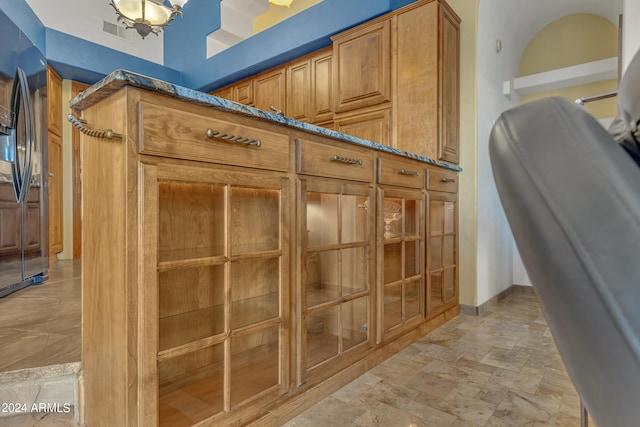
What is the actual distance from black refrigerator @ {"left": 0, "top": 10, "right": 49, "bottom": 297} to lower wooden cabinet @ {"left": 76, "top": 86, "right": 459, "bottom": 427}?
1.50m

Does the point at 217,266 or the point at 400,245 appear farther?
the point at 400,245

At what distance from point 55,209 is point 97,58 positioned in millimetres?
1880

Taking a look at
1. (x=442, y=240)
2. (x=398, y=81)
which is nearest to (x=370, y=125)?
(x=398, y=81)

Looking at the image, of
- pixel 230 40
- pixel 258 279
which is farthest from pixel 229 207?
pixel 230 40

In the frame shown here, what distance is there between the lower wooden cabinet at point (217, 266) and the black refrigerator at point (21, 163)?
59.1 inches

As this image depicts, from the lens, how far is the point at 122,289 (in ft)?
2.97

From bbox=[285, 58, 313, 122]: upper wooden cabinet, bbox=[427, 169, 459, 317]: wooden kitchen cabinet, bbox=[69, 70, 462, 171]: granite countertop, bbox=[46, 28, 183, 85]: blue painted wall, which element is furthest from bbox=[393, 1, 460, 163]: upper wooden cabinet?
bbox=[46, 28, 183, 85]: blue painted wall

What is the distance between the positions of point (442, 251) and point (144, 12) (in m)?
2.99

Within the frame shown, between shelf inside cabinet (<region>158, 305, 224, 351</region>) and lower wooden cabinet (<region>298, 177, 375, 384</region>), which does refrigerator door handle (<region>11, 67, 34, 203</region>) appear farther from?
lower wooden cabinet (<region>298, 177, 375, 384</region>)

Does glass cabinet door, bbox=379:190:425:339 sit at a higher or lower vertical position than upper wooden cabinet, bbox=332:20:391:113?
lower

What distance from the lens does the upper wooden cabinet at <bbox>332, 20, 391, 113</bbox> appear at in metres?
2.86

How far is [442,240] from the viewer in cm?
248

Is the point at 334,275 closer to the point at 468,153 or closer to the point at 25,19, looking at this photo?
the point at 468,153

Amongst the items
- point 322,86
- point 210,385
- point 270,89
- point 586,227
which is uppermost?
point 270,89
